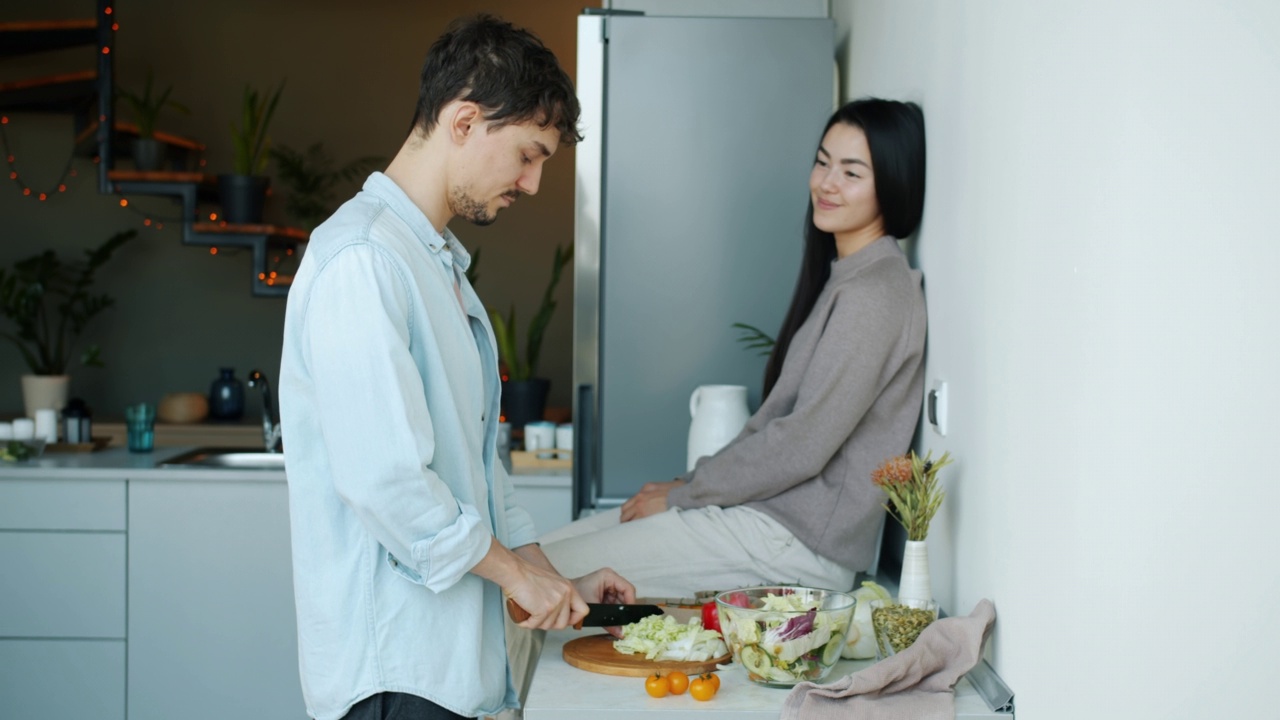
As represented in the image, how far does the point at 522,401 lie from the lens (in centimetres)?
396

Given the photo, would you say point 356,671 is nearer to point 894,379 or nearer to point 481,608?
point 481,608

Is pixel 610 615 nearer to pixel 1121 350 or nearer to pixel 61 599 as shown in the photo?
pixel 1121 350

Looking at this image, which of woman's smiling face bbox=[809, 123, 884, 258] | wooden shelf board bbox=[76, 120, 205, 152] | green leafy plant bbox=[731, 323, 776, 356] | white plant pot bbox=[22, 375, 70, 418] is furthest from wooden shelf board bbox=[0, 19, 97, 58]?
woman's smiling face bbox=[809, 123, 884, 258]

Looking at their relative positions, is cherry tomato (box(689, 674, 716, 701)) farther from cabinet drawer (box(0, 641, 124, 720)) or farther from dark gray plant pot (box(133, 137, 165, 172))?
dark gray plant pot (box(133, 137, 165, 172))

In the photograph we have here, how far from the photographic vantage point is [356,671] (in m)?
1.34

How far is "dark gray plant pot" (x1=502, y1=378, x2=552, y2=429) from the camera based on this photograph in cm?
396

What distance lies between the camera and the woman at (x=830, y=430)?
197 centimetres

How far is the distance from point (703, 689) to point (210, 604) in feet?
7.27

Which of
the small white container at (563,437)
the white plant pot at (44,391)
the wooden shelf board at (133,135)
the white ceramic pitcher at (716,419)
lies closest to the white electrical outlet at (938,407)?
the white ceramic pitcher at (716,419)

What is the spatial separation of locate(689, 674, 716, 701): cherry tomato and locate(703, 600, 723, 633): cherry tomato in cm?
19

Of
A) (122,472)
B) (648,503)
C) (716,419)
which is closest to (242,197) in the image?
(122,472)

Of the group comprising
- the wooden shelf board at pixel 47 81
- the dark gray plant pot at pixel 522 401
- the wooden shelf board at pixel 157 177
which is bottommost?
the dark gray plant pot at pixel 522 401

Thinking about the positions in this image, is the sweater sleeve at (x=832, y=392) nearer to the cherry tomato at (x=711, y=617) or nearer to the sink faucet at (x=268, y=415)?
the cherry tomato at (x=711, y=617)

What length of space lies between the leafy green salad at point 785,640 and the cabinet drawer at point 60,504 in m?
2.30
